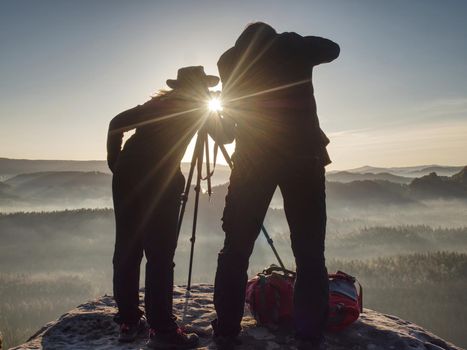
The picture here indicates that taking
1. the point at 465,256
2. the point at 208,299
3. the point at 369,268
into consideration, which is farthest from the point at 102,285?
the point at 208,299

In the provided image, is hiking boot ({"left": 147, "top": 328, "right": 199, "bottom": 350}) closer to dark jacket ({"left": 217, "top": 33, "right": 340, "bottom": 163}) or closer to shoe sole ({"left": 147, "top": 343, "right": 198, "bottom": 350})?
shoe sole ({"left": 147, "top": 343, "right": 198, "bottom": 350})

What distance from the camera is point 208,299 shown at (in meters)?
6.57

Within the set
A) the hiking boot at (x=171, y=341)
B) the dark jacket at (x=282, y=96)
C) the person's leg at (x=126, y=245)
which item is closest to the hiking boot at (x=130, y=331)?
the person's leg at (x=126, y=245)

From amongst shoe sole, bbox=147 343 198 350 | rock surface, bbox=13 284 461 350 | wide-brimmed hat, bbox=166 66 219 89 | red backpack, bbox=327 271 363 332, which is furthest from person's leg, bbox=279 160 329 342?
wide-brimmed hat, bbox=166 66 219 89

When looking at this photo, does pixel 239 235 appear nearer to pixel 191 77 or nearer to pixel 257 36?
pixel 191 77

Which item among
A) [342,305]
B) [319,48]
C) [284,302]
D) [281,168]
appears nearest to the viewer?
[319,48]

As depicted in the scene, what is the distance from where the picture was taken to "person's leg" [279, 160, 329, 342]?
13.8ft

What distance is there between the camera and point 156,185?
174 inches

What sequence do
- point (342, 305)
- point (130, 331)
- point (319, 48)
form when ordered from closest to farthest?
point (319, 48) → point (130, 331) → point (342, 305)

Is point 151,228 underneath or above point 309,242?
above

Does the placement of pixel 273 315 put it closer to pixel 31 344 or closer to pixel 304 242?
pixel 304 242

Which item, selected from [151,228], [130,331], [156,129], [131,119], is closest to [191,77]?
[156,129]

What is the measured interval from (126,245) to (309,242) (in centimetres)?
205

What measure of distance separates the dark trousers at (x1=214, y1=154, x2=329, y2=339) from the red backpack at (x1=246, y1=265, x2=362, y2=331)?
56 cm
